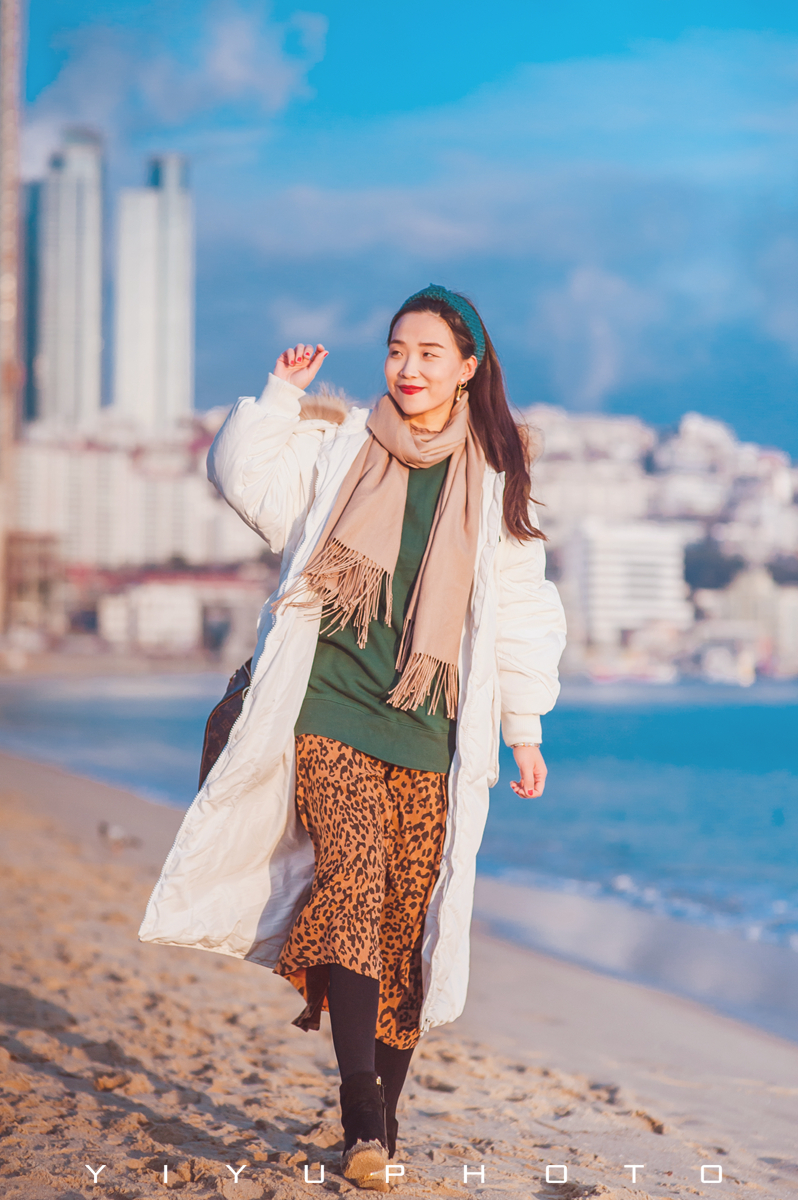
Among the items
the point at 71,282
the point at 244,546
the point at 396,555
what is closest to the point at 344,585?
the point at 396,555

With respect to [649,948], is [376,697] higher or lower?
higher

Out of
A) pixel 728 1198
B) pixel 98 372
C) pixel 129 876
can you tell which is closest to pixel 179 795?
pixel 129 876

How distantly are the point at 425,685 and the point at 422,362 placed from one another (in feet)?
1.92

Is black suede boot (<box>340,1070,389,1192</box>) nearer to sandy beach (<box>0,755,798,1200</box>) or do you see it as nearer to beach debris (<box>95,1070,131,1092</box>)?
sandy beach (<box>0,755,798,1200</box>)

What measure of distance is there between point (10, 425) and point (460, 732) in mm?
86566

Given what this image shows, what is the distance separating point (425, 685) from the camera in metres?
1.88

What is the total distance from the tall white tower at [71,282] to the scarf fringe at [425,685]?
519 feet

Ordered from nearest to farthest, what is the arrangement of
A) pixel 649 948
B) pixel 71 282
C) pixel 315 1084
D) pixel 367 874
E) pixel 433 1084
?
pixel 367 874, pixel 315 1084, pixel 433 1084, pixel 649 948, pixel 71 282

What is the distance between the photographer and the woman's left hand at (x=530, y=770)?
2.00 m

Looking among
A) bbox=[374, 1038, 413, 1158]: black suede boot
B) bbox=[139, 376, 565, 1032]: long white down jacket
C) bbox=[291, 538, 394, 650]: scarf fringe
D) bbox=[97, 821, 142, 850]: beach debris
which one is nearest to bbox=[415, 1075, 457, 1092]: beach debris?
bbox=[374, 1038, 413, 1158]: black suede boot

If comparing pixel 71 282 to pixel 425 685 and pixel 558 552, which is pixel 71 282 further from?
pixel 425 685

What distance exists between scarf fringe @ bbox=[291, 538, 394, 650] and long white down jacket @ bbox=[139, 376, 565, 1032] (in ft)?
0.12

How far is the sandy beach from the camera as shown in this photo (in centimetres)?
201

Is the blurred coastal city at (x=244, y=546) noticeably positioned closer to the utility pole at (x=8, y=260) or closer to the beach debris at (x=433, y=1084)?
the utility pole at (x=8, y=260)
